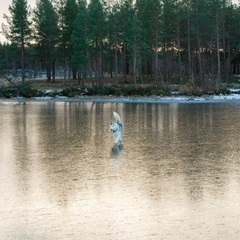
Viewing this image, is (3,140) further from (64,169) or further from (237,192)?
(237,192)

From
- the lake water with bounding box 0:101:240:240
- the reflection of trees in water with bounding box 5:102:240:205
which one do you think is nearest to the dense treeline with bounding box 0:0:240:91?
the reflection of trees in water with bounding box 5:102:240:205

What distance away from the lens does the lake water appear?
7566 mm

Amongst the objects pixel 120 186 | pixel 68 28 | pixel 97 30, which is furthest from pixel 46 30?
pixel 120 186

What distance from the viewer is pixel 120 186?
33.6 feet

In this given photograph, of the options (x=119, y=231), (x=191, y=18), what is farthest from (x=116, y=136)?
(x=191, y=18)

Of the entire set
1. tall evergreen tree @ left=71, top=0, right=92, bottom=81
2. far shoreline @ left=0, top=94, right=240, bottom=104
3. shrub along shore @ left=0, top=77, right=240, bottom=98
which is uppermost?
tall evergreen tree @ left=71, top=0, right=92, bottom=81

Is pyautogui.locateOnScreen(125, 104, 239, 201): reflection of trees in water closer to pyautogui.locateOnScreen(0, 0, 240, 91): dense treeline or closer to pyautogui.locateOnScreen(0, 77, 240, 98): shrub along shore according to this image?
pyautogui.locateOnScreen(0, 77, 240, 98): shrub along shore

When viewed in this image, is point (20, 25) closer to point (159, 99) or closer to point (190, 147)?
point (159, 99)

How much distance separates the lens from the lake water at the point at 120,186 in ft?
24.8

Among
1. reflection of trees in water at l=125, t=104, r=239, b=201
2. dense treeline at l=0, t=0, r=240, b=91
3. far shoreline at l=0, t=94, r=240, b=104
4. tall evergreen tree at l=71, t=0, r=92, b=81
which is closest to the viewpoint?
reflection of trees in water at l=125, t=104, r=239, b=201

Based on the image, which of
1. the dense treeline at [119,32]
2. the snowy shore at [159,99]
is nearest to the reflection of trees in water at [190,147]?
the snowy shore at [159,99]

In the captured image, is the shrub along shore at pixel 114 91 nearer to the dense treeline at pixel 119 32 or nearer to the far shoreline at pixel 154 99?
the far shoreline at pixel 154 99

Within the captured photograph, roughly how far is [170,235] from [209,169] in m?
4.90

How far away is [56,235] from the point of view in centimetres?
721
